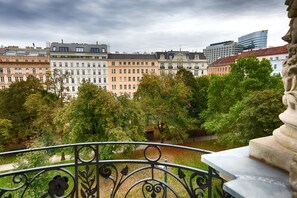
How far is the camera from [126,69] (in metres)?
46.2

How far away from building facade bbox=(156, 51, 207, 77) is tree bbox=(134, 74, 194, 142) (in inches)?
1170

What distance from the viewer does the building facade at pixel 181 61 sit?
4897 cm

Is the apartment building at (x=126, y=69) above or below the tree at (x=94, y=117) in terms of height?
above

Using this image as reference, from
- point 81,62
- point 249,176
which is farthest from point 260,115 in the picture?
point 81,62

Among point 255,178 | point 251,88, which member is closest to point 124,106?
point 251,88

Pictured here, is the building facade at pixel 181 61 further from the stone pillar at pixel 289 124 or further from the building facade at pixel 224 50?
the stone pillar at pixel 289 124

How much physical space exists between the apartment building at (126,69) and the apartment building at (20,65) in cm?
1356

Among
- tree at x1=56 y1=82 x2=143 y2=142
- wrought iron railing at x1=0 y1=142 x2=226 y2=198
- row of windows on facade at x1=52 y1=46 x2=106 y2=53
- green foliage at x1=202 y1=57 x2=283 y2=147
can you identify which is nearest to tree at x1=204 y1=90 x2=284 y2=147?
green foliage at x1=202 y1=57 x2=283 y2=147

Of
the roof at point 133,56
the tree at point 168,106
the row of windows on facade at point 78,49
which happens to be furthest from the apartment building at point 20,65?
the tree at point 168,106

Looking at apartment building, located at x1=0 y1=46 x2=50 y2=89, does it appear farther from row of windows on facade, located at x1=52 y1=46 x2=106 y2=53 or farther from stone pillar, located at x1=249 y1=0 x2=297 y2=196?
stone pillar, located at x1=249 y1=0 x2=297 y2=196

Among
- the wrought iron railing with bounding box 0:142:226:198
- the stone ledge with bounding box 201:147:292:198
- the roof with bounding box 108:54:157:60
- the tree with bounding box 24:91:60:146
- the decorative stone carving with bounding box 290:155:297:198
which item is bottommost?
the tree with bounding box 24:91:60:146

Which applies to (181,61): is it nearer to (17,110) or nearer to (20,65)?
(20,65)

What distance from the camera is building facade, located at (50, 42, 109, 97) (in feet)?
143

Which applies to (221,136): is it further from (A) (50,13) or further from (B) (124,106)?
(A) (50,13)
